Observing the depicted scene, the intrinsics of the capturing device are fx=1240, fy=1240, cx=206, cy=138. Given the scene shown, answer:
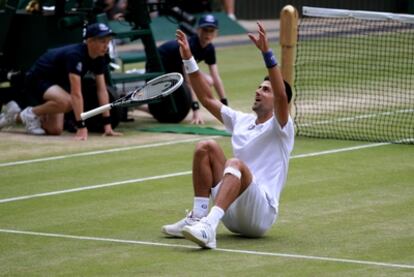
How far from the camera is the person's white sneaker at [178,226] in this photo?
9.75 m

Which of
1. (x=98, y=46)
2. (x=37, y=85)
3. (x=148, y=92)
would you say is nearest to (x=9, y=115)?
(x=37, y=85)

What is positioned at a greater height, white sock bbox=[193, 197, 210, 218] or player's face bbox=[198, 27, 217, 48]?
white sock bbox=[193, 197, 210, 218]

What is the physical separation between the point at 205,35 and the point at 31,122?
2.65 m

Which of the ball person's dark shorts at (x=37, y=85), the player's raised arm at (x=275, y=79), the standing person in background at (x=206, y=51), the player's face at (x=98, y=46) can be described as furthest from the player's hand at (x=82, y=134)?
the player's raised arm at (x=275, y=79)

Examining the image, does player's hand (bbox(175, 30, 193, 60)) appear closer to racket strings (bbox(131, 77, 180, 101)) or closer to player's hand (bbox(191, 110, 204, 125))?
racket strings (bbox(131, 77, 180, 101))

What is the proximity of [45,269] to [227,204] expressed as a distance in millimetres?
1479

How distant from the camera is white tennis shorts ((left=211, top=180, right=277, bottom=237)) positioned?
9.61 m

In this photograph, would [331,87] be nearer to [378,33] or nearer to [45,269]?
[378,33]

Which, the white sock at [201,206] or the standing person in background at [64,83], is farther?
the standing person in background at [64,83]

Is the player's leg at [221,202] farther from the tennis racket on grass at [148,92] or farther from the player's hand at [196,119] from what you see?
the player's hand at [196,119]

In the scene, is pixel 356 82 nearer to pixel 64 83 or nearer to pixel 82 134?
pixel 64 83

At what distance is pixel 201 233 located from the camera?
933cm

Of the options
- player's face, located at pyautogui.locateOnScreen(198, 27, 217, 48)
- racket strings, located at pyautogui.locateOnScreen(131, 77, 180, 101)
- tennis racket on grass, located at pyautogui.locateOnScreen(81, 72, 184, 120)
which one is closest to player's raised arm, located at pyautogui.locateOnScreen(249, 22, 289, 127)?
tennis racket on grass, located at pyautogui.locateOnScreen(81, 72, 184, 120)

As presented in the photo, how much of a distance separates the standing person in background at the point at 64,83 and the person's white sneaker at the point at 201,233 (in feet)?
21.5
